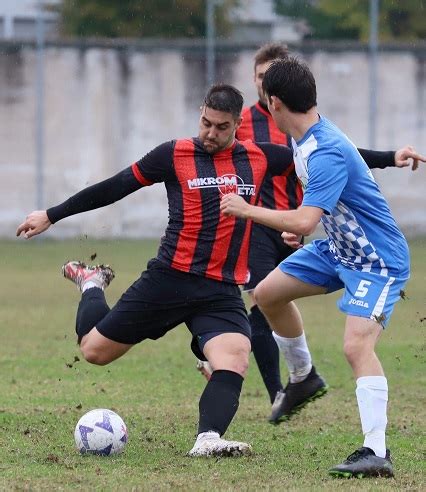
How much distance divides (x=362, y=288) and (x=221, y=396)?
0.89 metres

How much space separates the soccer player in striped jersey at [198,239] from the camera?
609 cm

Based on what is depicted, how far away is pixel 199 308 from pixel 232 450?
784 mm

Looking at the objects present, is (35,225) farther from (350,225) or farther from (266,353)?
(266,353)

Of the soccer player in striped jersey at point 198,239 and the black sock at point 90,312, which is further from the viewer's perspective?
the black sock at point 90,312

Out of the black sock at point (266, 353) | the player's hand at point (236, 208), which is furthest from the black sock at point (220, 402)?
the black sock at point (266, 353)

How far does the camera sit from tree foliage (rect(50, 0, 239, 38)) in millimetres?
25328

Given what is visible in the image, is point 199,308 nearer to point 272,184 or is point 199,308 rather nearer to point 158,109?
point 272,184

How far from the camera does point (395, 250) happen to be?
5.66 m

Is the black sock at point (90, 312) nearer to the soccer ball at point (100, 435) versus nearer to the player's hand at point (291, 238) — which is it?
the soccer ball at point (100, 435)

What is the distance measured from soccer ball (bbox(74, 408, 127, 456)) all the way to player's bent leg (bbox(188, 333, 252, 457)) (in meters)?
0.36

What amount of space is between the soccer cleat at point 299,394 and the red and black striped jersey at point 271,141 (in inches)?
45.7

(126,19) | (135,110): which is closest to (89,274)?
(135,110)

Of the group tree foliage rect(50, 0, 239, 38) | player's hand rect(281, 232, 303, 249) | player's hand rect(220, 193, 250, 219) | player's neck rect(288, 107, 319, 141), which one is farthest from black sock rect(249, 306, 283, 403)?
tree foliage rect(50, 0, 239, 38)

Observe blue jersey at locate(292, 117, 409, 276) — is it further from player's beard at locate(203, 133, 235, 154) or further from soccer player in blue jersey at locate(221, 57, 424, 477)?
player's beard at locate(203, 133, 235, 154)
